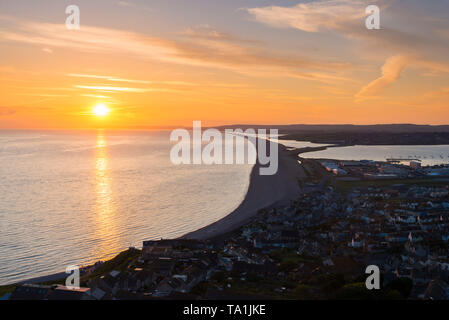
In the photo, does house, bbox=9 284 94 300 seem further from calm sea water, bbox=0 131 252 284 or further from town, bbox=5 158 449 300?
calm sea water, bbox=0 131 252 284

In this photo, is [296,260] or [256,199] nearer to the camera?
[296,260]

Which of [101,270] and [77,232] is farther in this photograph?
[77,232]

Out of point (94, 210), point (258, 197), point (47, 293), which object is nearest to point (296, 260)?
point (47, 293)

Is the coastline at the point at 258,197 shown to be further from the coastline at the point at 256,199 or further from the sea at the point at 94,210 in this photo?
the sea at the point at 94,210

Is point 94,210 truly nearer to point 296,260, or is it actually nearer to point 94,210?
point 94,210
